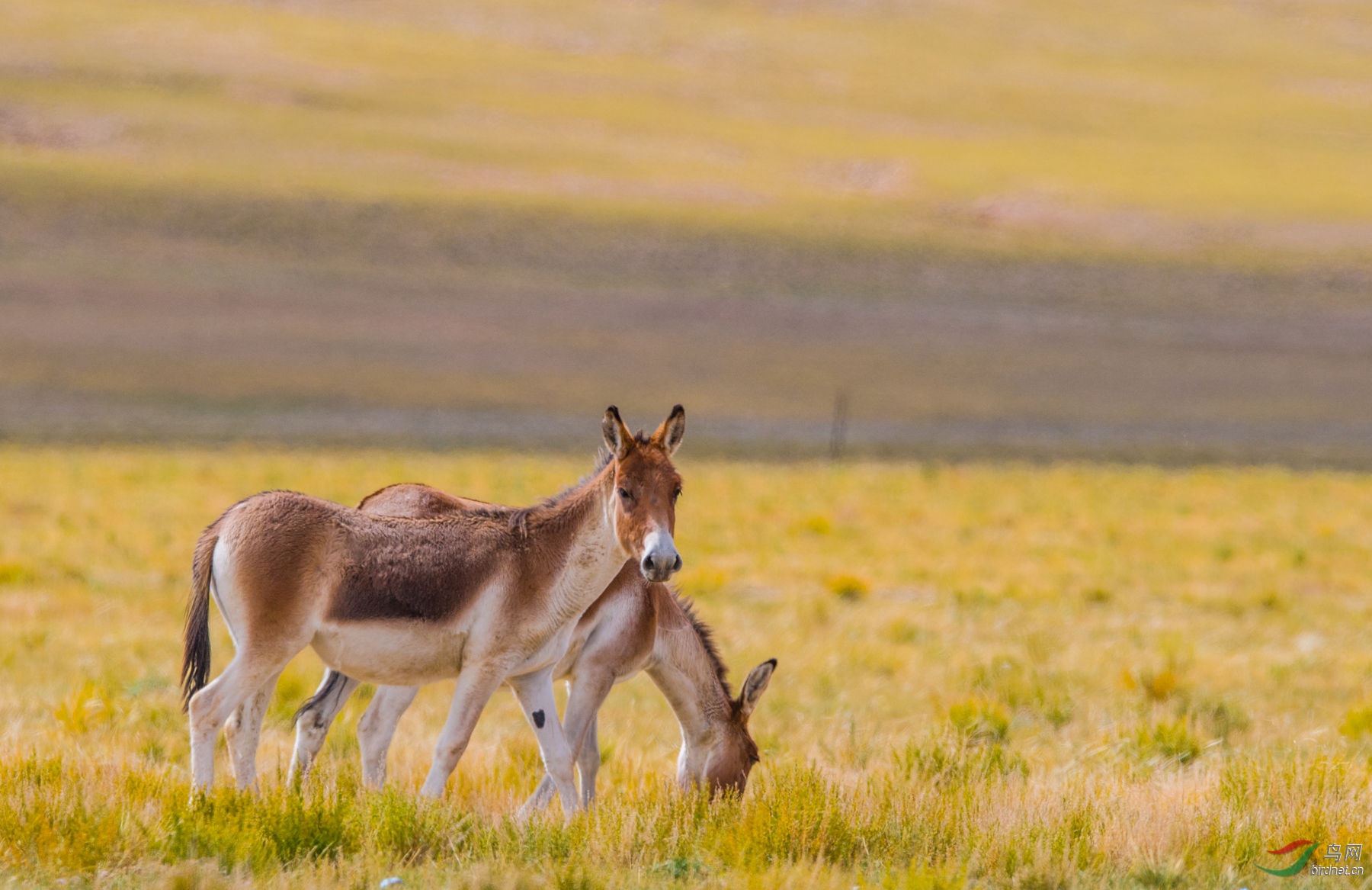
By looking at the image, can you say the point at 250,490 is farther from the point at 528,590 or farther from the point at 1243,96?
the point at 1243,96

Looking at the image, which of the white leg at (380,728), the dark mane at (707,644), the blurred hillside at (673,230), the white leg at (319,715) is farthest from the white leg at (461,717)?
the blurred hillside at (673,230)

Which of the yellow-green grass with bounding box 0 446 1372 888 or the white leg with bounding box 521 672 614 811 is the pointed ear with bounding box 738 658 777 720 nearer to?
the yellow-green grass with bounding box 0 446 1372 888

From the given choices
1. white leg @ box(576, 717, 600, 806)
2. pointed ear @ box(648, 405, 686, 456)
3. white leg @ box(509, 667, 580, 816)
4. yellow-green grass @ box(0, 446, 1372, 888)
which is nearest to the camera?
yellow-green grass @ box(0, 446, 1372, 888)

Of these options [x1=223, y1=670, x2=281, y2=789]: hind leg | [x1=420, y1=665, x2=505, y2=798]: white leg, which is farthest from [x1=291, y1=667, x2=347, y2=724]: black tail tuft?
[x1=420, y1=665, x2=505, y2=798]: white leg

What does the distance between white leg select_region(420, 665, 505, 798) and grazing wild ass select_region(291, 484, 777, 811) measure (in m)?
0.55

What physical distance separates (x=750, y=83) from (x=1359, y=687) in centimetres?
13078

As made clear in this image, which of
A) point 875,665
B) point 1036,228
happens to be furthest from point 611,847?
point 1036,228

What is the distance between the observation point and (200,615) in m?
7.17

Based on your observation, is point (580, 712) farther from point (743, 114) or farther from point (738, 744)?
point (743, 114)

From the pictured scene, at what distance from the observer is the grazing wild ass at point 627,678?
761cm

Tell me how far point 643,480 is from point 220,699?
6.86 feet
